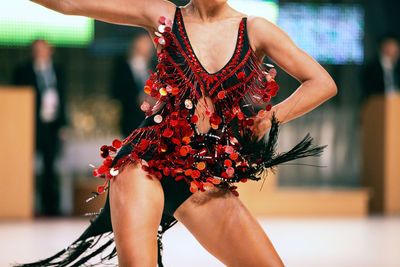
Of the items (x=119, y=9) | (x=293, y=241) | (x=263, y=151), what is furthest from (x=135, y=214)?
(x=293, y=241)

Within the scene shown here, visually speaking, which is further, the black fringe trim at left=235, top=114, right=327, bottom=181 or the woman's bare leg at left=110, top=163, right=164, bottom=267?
the black fringe trim at left=235, top=114, right=327, bottom=181

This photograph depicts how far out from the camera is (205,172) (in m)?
2.16

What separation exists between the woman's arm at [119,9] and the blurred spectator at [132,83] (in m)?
4.55

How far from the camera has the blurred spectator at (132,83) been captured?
22.4ft

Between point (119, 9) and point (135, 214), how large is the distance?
2.33 feet

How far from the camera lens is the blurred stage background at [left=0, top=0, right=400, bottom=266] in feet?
18.9

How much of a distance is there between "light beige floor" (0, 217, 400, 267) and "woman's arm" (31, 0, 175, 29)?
2.34m

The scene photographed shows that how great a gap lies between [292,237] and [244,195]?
1422mm

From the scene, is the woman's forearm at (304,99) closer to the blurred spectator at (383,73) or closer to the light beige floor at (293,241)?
the light beige floor at (293,241)

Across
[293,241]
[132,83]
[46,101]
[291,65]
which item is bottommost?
[293,241]

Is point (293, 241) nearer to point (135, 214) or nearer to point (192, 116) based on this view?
point (192, 116)

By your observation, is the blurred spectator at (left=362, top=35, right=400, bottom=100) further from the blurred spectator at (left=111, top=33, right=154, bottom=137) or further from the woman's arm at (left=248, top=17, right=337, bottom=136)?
the woman's arm at (left=248, top=17, right=337, bottom=136)

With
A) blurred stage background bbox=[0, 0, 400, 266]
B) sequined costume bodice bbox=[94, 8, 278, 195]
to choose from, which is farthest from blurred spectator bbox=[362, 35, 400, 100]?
sequined costume bodice bbox=[94, 8, 278, 195]

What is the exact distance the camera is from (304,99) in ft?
7.38
